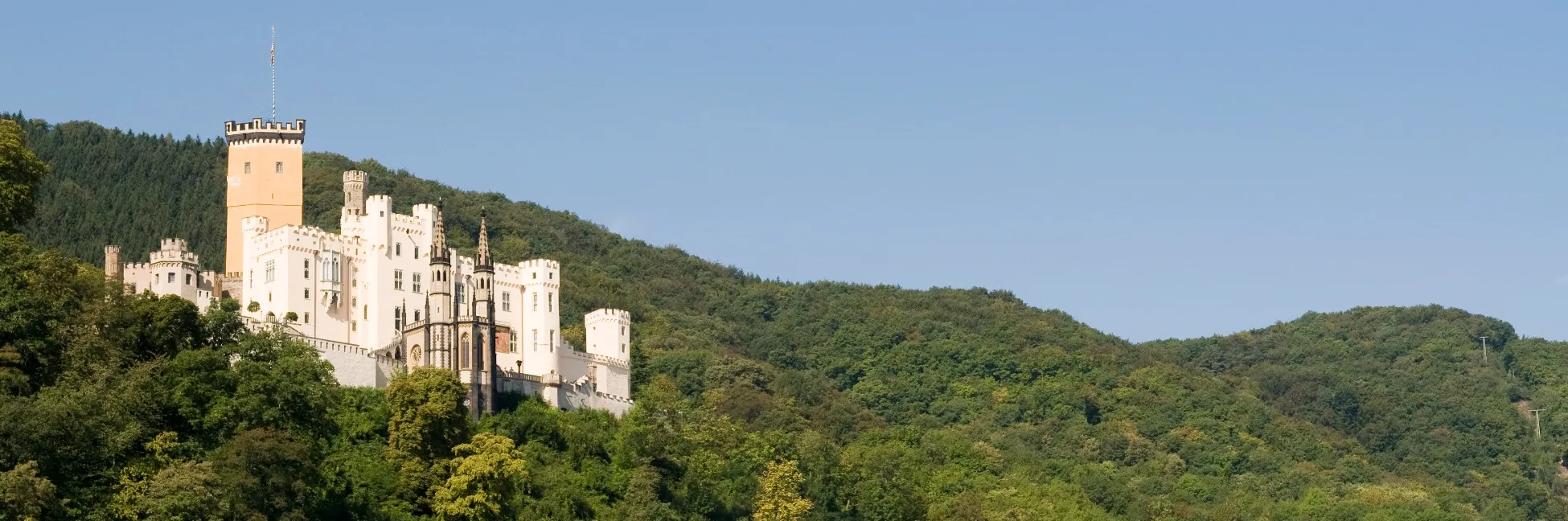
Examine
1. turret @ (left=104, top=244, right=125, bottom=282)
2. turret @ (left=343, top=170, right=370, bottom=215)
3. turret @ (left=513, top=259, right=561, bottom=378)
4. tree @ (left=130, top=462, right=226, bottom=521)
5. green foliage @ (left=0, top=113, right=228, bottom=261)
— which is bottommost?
tree @ (left=130, top=462, right=226, bottom=521)

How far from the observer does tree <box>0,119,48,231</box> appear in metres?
75.8

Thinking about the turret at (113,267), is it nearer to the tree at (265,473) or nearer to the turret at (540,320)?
the turret at (540,320)

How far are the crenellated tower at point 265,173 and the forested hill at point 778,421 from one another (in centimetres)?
1186

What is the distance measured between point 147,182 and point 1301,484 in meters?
71.2

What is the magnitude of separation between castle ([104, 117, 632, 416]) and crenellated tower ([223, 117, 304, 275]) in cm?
4

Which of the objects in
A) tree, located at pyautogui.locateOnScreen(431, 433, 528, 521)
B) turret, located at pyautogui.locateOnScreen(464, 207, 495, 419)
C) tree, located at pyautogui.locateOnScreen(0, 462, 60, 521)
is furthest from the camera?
turret, located at pyautogui.locateOnScreen(464, 207, 495, 419)

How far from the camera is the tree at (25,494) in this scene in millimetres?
63906

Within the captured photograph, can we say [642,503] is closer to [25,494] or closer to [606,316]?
[606,316]

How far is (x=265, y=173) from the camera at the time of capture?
95.1 metres

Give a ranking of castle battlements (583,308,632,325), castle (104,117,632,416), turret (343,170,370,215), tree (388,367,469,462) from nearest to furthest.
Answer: tree (388,367,469,462) < castle (104,117,632,416) < turret (343,170,370,215) < castle battlements (583,308,632,325)

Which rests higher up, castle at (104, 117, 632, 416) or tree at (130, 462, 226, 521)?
castle at (104, 117, 632, 416)

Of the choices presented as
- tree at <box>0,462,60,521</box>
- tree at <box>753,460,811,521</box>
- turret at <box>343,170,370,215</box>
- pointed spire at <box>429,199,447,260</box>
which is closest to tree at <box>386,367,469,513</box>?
pointed spire at <box>429,199,447,260</box>

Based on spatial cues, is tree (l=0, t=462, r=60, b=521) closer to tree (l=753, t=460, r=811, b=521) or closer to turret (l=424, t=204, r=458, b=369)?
turret (l=424, t=204, r=458, b=369)

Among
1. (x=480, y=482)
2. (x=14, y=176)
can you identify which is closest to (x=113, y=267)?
(x=14, y=176)
